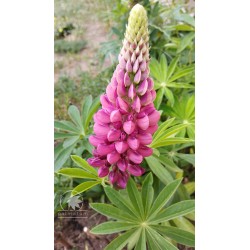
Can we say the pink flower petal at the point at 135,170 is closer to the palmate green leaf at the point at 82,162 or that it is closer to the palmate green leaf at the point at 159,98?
the palmate green leaf at the point at 82,162

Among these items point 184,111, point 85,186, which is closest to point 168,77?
point 184,111

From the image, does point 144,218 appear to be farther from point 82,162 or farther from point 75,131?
point 75,131

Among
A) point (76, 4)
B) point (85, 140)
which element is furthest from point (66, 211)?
point (76, 4)

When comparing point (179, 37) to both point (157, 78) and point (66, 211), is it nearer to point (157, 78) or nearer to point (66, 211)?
point (157, 78)

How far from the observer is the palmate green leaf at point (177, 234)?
1414 millimetres

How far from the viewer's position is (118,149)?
1.37 metres

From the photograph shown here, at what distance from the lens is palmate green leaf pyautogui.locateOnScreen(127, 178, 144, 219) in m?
1.43

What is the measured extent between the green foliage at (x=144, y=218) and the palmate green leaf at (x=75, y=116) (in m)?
A: 0.35

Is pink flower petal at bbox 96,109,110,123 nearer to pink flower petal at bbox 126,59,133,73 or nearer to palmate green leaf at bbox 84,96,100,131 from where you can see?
pink flower petal at bbox 126,59,133,73

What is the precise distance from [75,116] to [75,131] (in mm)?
66

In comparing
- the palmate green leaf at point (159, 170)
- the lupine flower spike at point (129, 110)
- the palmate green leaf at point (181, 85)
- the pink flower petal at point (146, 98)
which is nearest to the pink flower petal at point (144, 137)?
the lupine flower spike at point (129, 110)

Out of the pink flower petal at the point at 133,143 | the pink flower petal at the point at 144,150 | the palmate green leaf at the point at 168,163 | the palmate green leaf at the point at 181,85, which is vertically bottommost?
the palmate green leaf at the point at 168,163
